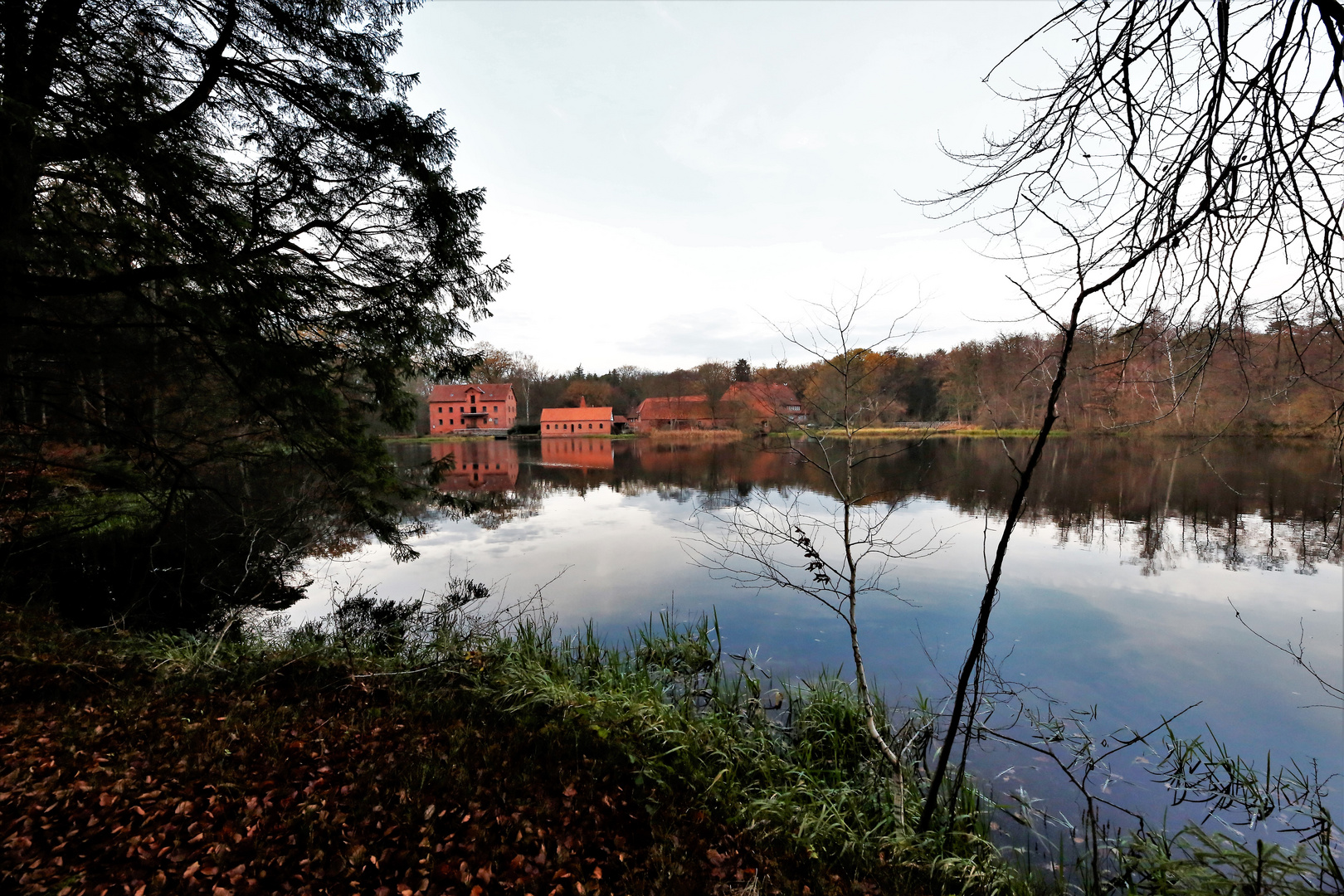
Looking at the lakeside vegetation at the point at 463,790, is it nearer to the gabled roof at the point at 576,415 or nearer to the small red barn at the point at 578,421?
the small red barn at the point at 578,421

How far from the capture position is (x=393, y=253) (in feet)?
17.9

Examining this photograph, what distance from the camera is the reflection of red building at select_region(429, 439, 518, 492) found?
20406mm

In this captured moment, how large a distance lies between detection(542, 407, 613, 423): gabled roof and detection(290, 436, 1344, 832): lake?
40.5m

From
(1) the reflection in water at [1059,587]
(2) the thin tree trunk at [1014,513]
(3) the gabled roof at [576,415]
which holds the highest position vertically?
(3) the gabled roof at [576,415]

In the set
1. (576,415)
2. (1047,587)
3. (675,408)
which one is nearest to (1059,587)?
(1047,587)

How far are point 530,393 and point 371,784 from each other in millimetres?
67468

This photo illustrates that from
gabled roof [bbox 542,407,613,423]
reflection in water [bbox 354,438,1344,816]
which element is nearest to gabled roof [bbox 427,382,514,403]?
gabled roof [bbox 542,407,613,423]

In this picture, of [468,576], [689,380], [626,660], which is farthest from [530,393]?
[626,660]

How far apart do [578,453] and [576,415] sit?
848 inches

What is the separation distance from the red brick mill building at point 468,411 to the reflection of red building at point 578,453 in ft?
28.5

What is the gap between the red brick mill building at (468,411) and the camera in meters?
57.8

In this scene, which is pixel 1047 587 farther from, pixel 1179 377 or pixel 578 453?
pixel 578 453

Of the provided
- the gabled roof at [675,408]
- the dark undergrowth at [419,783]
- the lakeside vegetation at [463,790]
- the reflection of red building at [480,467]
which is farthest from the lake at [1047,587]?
the gabled roof at [675,408]

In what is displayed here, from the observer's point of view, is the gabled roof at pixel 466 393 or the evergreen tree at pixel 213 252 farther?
the gabled roof at pixel 466 393
